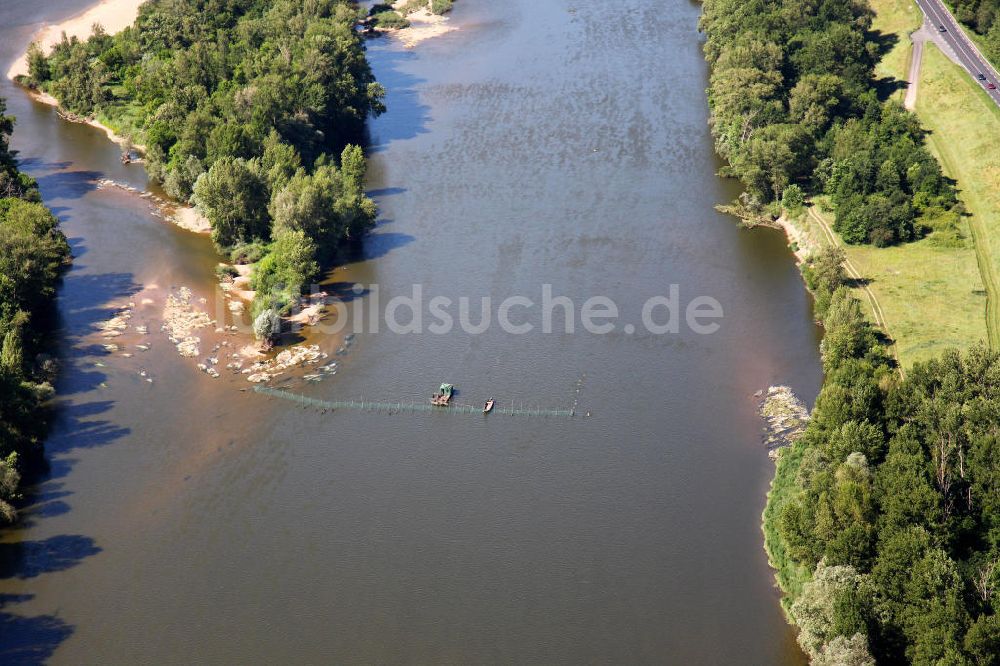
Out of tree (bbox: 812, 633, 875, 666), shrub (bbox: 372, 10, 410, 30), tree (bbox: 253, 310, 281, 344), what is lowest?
tree (bbox: 812, 633, 875, 666)

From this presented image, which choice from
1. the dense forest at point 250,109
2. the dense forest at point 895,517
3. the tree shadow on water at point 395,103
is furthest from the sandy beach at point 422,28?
the dense forest at point 895,517

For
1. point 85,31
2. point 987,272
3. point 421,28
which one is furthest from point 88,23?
point 987,272

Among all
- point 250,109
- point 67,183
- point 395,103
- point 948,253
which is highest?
point 250,109

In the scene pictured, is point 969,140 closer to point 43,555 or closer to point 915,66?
point 915,66

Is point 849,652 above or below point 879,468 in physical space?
below

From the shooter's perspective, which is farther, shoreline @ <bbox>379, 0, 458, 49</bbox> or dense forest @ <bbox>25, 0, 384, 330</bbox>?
shoreline @ <bbox>379, 0, 458, 49</bbox>

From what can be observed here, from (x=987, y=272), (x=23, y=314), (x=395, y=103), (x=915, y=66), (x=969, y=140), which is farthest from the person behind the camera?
(x=395, y=103)

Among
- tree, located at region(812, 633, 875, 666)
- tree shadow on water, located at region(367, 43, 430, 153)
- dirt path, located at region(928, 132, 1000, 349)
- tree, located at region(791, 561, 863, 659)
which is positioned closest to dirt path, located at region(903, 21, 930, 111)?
dirt path, located at region(928, 132, 1000, 349)

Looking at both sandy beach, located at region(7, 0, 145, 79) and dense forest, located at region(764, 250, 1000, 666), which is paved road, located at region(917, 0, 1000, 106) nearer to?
dense forest, located at region(764, 250, 1000, 666)
